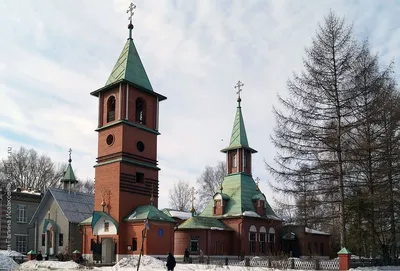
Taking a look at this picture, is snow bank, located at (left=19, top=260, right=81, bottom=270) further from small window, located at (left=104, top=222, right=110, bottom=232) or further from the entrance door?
the entrance door

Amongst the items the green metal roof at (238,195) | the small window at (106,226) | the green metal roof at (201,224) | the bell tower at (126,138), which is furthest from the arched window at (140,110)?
the green metal roof at (238,195)

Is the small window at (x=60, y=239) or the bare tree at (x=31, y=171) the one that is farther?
the bare tree at (x=31, y=171)

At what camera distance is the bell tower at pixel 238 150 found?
42.7 m

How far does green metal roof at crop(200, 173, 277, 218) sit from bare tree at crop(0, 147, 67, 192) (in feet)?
101

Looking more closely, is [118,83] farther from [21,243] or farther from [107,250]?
[21,243]

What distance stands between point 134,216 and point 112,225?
1.62 meters

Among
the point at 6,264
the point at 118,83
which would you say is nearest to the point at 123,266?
the point at 6,264

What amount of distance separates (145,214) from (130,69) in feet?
37.4

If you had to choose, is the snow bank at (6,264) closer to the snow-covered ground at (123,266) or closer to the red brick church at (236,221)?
the snow-covered ground at (123,266)

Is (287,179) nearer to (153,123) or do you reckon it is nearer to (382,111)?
(382,111)

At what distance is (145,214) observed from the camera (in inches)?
1166

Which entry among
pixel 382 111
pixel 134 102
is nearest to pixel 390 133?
pixel 382 111

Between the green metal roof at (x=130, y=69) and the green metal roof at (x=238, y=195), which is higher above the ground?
the green metal roof at (x=130, y=69)

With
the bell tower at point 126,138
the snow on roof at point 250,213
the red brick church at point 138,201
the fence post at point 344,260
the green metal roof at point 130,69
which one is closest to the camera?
the fence post at point 344,260
